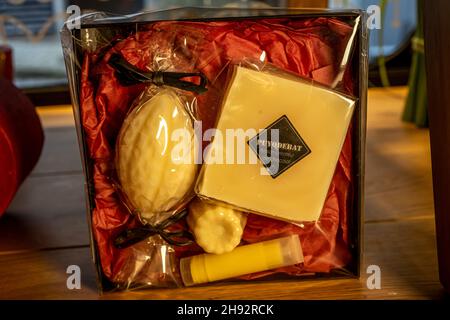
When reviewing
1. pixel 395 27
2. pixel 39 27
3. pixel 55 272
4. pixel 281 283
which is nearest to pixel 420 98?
pixel 395 27

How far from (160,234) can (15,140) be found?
8.4 inches

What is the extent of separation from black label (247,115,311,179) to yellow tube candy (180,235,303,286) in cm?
7

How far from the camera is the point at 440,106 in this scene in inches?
17.8

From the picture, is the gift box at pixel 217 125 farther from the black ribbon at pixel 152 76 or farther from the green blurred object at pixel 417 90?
the green blurred object at pixel 417 90

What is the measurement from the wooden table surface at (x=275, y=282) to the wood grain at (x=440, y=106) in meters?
0.07

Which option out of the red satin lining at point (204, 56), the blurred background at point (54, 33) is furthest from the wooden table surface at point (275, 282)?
the blurred background at point (54, 33)

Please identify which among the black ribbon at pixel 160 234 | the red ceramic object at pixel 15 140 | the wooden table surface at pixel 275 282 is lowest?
the wooden table surface at pixel 275 282

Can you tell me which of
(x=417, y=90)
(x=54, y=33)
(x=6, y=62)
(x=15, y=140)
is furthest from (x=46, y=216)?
(x=54, y=33)

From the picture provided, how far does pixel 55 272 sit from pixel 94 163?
133 millimetres

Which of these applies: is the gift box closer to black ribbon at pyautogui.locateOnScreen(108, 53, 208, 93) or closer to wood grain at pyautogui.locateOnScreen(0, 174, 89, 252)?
black ribbon at pyautogui.locateOnScreen(108, 53, 208, 93)

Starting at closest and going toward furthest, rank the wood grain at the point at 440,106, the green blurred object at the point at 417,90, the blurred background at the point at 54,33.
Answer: the wood grain at the point at 440,106 < the green blurred object at the point at 417,90 < the blurred background at the point at 54,33

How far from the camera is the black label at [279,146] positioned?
46 centimetres

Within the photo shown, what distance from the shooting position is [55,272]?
55cm
